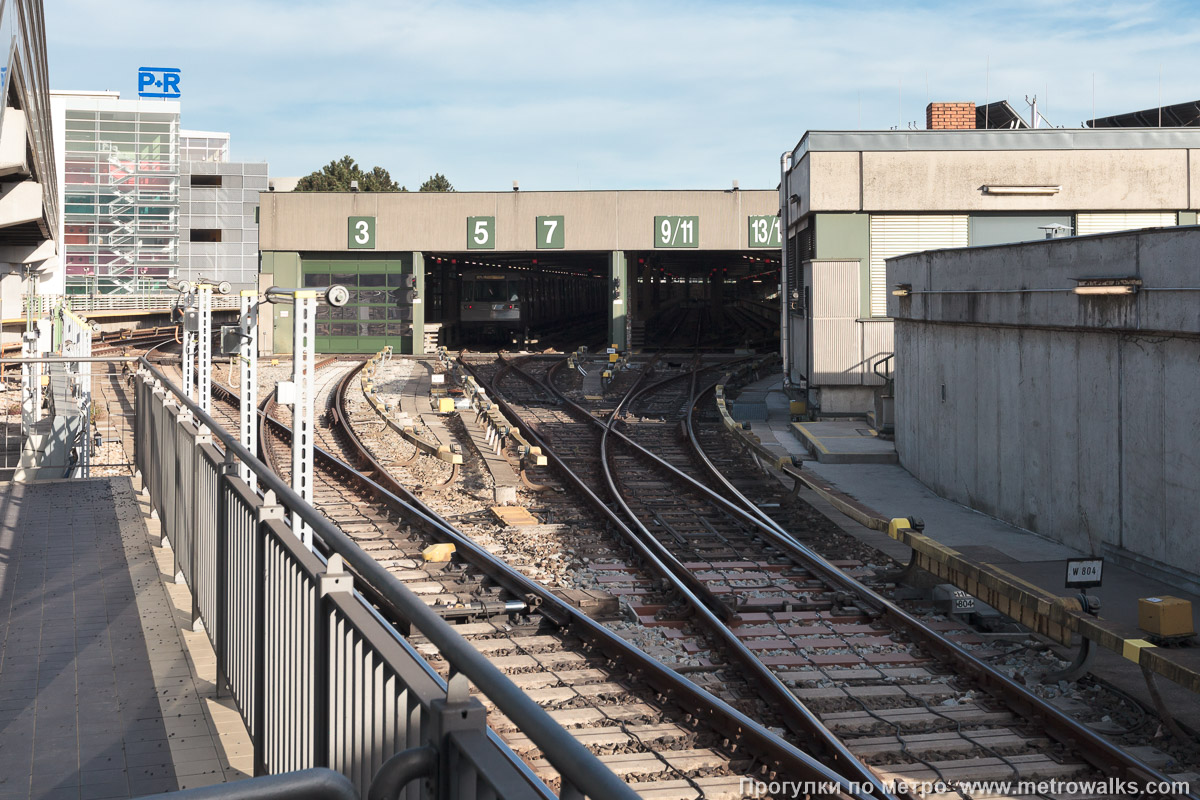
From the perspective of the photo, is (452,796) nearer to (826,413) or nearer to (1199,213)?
(826,413)

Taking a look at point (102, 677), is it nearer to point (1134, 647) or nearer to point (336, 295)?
point (336, 295)

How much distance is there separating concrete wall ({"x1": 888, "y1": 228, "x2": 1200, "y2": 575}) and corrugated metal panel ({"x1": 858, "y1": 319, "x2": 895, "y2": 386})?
23.8ft

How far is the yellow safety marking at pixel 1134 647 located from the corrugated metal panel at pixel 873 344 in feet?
54.7

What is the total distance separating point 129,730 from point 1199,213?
988 inches

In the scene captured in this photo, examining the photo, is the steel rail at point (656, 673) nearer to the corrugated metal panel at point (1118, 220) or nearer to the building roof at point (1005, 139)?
the building roof at point (1005, 139)

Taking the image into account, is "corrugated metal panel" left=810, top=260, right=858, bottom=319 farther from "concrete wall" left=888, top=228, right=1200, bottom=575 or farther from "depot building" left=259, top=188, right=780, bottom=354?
"depot building" left=259, top=188, right=780, bottom=354

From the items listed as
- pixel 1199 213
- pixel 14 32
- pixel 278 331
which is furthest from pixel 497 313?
pixel 14 32

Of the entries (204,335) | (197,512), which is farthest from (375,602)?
(204,335)

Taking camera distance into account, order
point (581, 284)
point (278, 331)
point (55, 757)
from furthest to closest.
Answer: point (581, 284), point (278, 331), point (55, 757)

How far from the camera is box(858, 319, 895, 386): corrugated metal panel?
23875 mm

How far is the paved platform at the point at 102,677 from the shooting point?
476 cm

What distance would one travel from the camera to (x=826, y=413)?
23906mm

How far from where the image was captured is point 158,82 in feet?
271

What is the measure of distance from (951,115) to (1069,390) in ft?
61.5
